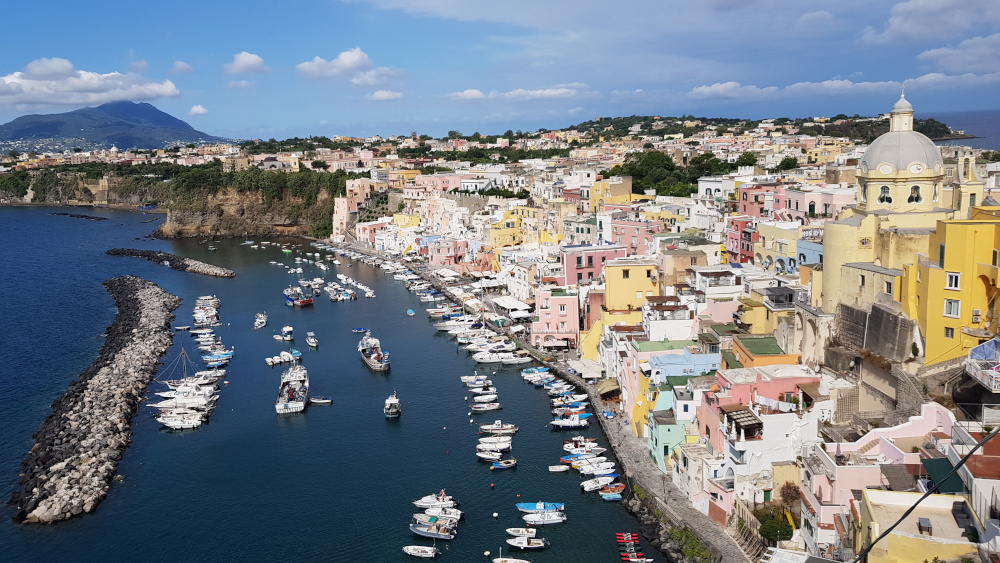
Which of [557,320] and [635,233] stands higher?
[635,233]

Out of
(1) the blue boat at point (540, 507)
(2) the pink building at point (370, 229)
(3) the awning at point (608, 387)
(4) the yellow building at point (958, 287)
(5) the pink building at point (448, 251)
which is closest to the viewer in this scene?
(4) the yellow building at point (958, 287)

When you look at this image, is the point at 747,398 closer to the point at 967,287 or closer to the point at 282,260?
the point at 967,287

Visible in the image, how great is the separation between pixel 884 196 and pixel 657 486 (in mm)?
9311

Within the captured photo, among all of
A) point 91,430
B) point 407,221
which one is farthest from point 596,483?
point 407,221

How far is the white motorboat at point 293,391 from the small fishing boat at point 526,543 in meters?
10.4

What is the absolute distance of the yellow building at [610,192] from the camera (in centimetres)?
4044

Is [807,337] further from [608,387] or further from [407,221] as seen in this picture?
[407,221]

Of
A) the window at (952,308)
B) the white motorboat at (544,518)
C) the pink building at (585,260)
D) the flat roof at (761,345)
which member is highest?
the window at (952,308)

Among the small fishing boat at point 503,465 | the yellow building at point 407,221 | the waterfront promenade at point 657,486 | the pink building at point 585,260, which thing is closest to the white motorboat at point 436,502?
the small fishing boat at point 503,465

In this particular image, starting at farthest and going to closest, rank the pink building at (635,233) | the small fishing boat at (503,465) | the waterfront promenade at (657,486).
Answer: the pink building at (635,233)
the small fishing boat at (503,465)
the waterfront promenade at (657,486)

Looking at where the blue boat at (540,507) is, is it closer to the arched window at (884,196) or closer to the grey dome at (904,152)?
the arched window at (884,196)

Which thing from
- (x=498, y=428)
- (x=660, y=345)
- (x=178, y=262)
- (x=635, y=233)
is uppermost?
(x=635, y=233)

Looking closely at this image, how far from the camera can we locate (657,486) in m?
17.0

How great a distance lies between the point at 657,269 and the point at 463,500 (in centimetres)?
1157
